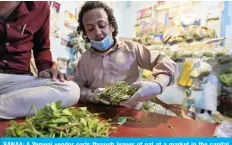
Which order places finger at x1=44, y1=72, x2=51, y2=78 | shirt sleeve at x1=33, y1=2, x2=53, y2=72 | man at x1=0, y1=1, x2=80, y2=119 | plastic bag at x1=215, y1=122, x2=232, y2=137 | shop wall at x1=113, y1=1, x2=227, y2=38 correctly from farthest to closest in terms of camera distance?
1. shop wall at x1=113, y1=1, x2=227, y2=38
2. shirt sleeve at x1=33, y1=2, x2=53, y2=72
3. finger at x1=44, y1=72, x2=51, y2=78
4. man at x1=0, y1=1, x2=80, y2=119
5. plastic bag at x1=215, y1=122, x2=232, y2=137

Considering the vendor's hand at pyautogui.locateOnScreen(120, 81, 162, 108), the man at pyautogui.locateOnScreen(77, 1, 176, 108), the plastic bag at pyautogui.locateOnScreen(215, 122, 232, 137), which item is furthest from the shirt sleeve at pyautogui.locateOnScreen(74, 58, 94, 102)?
the plastic bag at pyautogui.locateOnScreen(215, 122, 232, 137)

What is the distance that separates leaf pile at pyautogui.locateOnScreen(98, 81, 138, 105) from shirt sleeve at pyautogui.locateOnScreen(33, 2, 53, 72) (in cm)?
28

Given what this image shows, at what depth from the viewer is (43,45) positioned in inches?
38.1

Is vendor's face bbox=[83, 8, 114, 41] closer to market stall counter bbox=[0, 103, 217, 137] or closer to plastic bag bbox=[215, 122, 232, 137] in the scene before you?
market stall counter bbox=[0, 103, 217, 137]

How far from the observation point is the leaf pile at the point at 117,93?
789 mm

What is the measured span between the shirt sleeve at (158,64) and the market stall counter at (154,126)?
0.13 m

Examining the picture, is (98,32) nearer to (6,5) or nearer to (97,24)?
(97,24)

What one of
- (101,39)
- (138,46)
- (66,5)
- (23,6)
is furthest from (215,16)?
(23,6)

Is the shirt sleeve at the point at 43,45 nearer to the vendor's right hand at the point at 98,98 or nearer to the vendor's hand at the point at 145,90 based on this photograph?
the vendor's right hand at the point at 98,98

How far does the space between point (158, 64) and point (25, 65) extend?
1.74 ft

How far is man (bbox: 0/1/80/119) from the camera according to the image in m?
0.70

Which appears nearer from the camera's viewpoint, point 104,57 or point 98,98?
point 98,98

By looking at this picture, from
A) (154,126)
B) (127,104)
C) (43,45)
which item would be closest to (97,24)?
(43,45)

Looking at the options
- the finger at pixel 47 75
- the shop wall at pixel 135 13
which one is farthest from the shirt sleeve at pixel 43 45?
the shop wall at pixel 135 13
